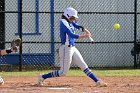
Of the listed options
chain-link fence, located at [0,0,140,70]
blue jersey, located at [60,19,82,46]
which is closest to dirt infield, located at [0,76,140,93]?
blue jersey, located at [60,19,82,46]

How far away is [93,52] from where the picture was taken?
1756cm

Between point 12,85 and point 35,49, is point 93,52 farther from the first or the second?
point 12,85

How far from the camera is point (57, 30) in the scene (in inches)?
684

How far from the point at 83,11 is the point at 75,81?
566 centimetres

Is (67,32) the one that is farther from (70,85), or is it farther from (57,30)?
(57,30)

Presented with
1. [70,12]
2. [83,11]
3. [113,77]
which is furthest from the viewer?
[83,11]

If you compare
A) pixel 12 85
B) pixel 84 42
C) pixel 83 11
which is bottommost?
pixel 12 85

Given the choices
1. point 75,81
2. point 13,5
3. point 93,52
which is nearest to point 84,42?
point 93,52

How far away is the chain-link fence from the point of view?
56.1ft

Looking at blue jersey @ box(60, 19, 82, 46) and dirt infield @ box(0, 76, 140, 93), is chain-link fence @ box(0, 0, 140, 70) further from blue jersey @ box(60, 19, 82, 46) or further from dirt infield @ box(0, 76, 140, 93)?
blue jersey @ box(60, 19, 82, 46)

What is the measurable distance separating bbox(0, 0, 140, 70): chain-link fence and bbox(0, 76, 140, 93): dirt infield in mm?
4106

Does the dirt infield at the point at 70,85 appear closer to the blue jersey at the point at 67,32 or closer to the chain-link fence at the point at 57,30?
the blue jersey at the point at 67,32

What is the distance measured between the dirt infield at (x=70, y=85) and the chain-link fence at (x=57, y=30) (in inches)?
162

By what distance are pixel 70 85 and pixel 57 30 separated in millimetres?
6327
